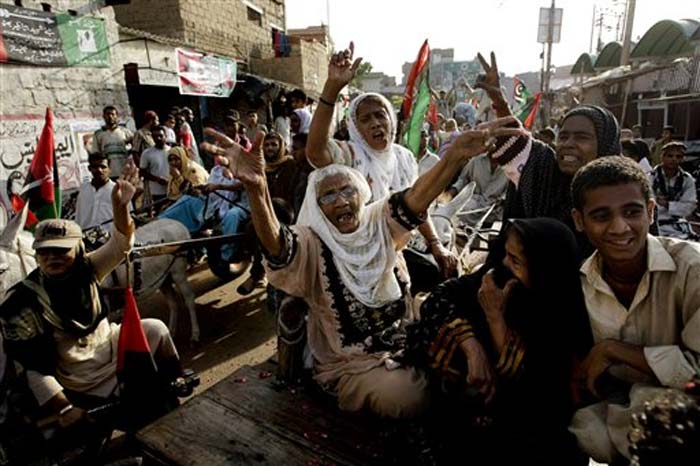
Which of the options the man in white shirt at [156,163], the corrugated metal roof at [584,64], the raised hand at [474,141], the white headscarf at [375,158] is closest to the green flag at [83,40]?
the man in white shirt at [156,163]

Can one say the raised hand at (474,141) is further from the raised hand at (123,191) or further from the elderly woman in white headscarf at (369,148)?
the raised hand at (123,191)

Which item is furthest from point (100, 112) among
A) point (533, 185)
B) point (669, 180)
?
point (669, 180)

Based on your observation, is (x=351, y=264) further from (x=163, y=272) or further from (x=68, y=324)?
(x=163, y=272)

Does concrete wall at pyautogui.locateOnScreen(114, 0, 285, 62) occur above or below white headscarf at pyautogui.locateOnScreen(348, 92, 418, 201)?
above

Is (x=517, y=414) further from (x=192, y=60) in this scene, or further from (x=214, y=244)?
(x=192, y=60)

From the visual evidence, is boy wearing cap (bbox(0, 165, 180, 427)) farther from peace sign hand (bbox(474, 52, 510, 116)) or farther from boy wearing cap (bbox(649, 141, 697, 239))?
boy wearing cap (bbox(649, 141, 697, 239))

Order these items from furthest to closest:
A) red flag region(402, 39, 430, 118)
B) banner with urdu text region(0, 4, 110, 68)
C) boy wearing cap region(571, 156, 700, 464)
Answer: banner with urdu text region(0, 4, 110, 68) < red flag region(402, 39, 430, 118) < boy wearing cap region(571, 156, 700, 464)

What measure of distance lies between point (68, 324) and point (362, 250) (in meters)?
1.70

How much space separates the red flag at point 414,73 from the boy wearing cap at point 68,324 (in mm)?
3190

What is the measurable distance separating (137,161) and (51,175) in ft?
14.4

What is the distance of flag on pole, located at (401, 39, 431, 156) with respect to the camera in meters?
4.89

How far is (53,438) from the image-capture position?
7.57 ft

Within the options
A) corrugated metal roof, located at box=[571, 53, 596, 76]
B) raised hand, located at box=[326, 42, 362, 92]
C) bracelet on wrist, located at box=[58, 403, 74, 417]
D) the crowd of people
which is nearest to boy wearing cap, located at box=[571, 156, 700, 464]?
the crowd of people

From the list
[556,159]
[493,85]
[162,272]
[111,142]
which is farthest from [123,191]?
[111,142]
